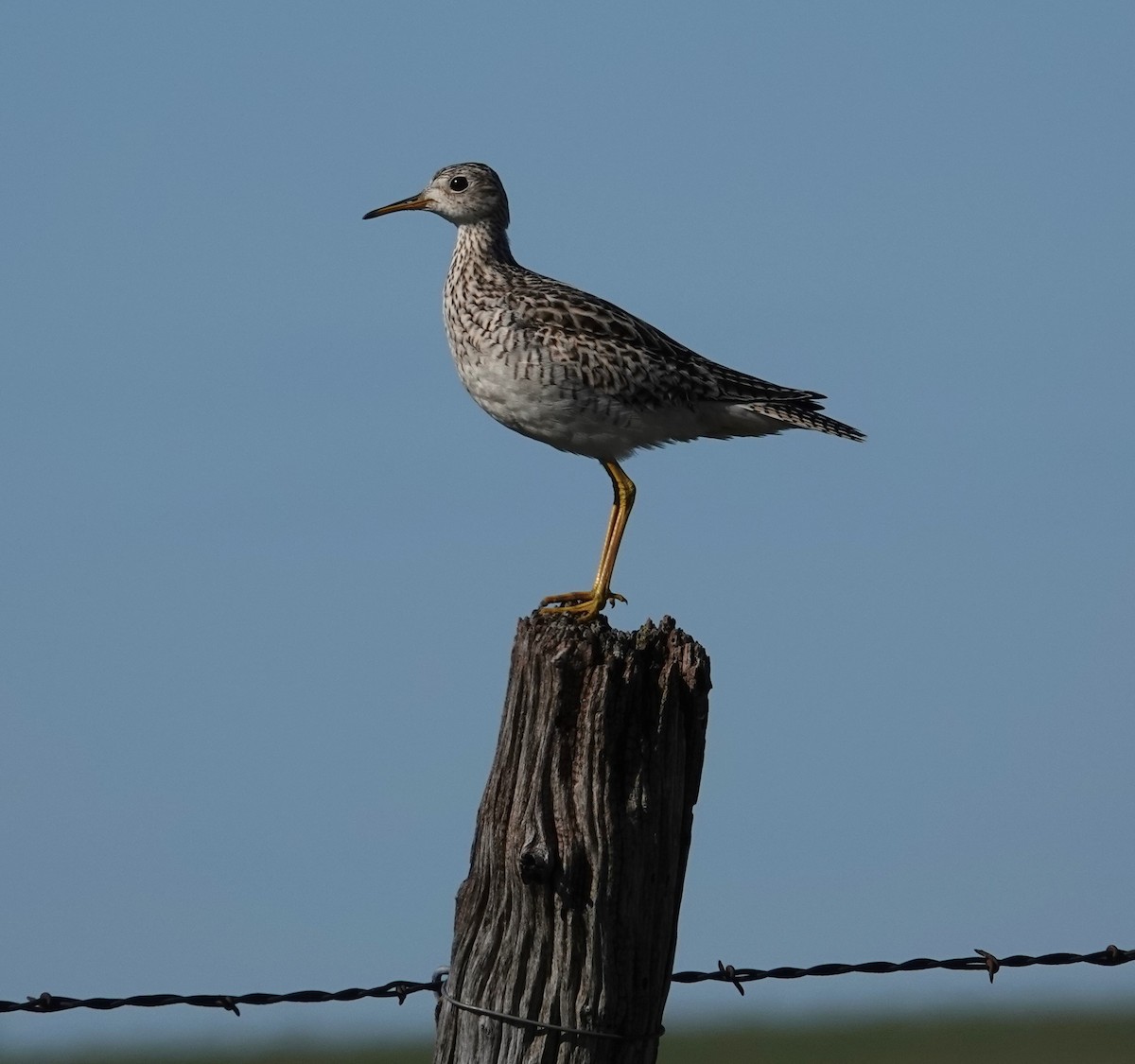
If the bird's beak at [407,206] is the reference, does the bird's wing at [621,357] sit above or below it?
below

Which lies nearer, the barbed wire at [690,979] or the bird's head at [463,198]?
the barbed wire at [690,979]

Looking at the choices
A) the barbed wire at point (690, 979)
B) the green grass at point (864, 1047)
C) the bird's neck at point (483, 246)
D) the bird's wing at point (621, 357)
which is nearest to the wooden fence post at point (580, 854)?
the barbed wire at point (690, 979)

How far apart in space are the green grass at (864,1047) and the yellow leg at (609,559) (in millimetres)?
32801

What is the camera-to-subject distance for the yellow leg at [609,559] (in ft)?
29.4

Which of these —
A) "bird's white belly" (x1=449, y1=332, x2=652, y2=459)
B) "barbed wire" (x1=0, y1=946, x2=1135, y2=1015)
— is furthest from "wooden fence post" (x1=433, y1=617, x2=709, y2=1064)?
"bird's white belly" (x1=449, y1=332, x2=652, y2=459)

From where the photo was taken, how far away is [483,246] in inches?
442

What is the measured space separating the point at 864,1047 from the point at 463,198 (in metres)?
39.7

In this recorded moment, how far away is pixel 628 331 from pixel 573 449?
0.85 meters

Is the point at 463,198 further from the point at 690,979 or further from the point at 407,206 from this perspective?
the point at 690,979

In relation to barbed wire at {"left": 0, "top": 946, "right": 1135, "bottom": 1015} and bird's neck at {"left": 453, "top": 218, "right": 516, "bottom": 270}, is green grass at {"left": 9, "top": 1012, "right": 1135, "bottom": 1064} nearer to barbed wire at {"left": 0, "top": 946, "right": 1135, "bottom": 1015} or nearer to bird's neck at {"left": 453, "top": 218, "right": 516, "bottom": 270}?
bird's neck at {"left": 453, "top": 218, "right": 516, "bottom": 270}

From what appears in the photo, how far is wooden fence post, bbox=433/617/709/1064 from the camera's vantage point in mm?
5535

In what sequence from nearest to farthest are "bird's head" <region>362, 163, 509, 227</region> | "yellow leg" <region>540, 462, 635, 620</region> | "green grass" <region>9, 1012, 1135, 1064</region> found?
1. "yellow leg" <region>540, 462, 635, 620</region>
2. "bird's head" <region>362, 163, 509, 227</region>
3. "green grass" <region>9, 1012, 1135, 1064</region>

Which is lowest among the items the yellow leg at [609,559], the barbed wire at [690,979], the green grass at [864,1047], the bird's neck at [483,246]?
the barbed wire at [690,979]

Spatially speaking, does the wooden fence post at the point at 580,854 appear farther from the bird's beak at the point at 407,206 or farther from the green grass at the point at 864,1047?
the green grass at the point at 864,1047
